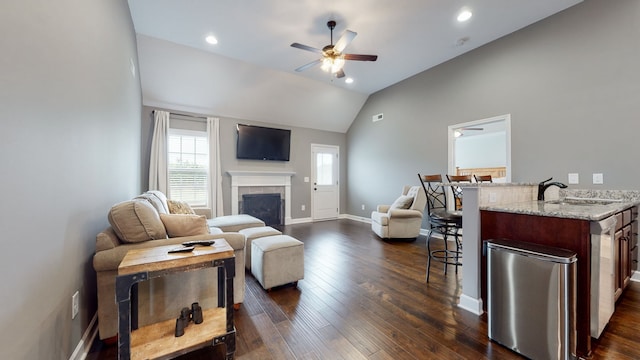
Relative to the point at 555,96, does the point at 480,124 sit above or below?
below

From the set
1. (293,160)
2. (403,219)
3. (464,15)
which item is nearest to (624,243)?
(403,219)

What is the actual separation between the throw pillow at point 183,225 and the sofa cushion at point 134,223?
0.47 ft

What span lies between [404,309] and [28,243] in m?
2.49

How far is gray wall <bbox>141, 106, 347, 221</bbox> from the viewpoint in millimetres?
4797

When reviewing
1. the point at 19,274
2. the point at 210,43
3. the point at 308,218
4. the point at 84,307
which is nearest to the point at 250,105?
the point at 210,43

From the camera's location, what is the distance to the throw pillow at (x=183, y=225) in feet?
6.49

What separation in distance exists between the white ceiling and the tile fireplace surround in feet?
4.46

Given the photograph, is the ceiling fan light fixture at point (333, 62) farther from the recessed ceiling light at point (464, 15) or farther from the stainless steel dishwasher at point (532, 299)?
the stainless steel dishwasher at point (532, 299)

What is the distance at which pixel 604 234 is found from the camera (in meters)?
1.64

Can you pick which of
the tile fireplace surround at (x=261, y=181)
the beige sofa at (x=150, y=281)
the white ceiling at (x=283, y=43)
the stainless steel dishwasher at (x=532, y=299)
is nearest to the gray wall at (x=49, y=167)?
the beige sofa at (x=150, y=281)

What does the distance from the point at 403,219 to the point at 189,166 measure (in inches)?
180

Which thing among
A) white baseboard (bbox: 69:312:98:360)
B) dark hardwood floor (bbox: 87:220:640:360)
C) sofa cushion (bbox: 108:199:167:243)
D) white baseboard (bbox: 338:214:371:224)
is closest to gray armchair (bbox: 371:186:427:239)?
dark hardwood floor (bbox: 87:220:640:360)

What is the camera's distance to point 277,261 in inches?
98.8

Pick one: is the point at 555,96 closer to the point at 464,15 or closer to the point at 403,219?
the point at 464,15
